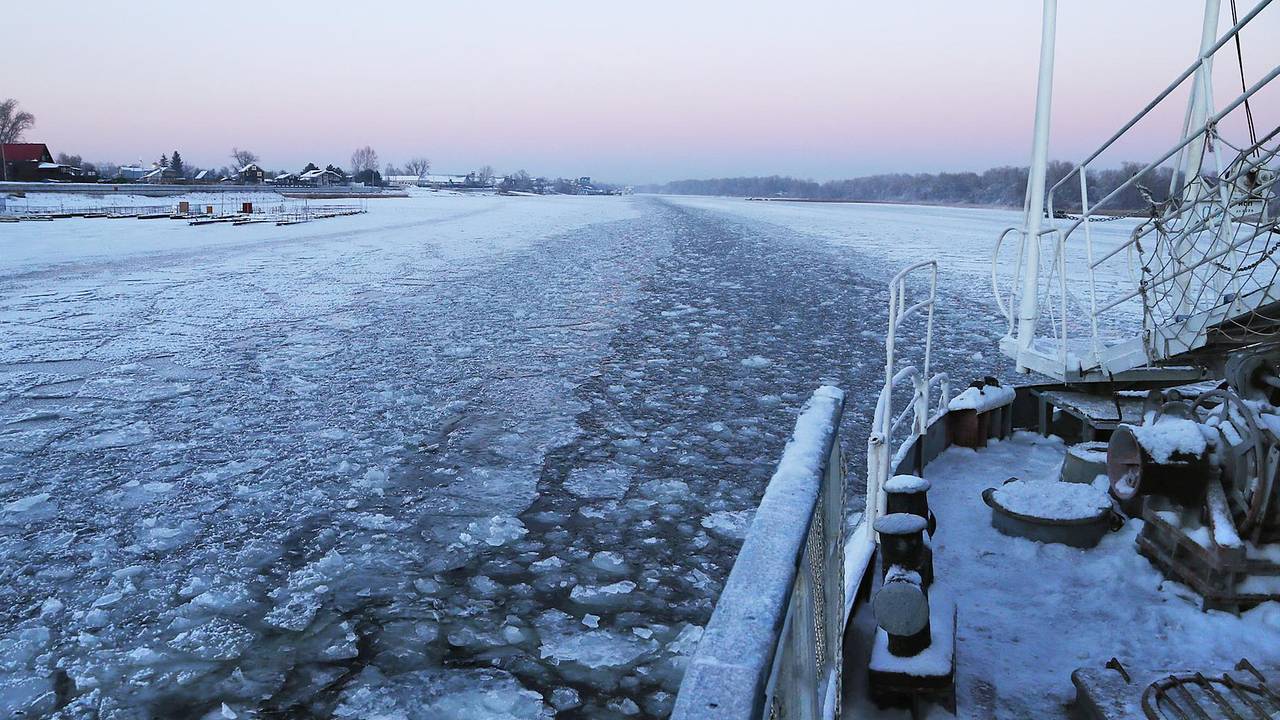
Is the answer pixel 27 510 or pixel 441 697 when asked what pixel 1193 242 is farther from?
pixel 27 510

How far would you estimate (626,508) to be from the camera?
4809 millimetres

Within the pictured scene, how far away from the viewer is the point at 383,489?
197 inches

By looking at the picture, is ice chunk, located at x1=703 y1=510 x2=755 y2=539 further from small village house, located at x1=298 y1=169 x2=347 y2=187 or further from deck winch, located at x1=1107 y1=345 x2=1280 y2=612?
small village house, located at x1=298 y1=169 x2=347 y2=187

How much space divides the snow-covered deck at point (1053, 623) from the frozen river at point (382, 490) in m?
1.07

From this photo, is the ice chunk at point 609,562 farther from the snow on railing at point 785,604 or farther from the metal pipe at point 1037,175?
the metal pipe at point 1037,175

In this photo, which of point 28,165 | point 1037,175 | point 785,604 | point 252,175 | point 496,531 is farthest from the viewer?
point 252,175

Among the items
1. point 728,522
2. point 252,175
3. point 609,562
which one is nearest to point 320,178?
point 252,175

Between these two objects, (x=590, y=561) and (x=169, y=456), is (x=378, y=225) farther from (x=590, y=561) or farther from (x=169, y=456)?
(x=590, y=561)

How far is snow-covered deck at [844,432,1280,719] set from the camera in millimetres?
2602

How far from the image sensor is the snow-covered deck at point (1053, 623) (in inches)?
102

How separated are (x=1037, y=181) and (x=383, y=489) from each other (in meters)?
4.48

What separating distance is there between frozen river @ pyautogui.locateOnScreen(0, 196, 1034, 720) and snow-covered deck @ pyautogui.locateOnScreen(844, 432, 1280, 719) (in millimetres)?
1069

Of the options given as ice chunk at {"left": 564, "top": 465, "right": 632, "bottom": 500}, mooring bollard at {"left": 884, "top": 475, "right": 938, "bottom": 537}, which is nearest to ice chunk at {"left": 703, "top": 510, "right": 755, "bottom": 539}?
ice chunk at {"left": 564, "top": 465, "right": 632, "bottom": 500}

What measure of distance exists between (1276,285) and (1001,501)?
1.42m
